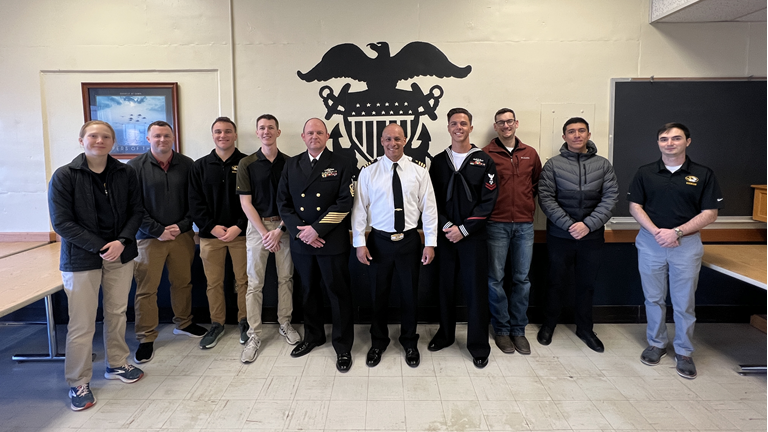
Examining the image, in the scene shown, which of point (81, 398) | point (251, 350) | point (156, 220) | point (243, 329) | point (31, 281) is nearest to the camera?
point (81, 398)

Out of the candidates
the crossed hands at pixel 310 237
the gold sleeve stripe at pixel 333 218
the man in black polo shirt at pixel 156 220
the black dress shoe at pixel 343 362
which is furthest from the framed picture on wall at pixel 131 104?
the black dress shoe at pixel 343 362

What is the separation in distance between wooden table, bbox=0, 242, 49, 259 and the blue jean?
399 cm

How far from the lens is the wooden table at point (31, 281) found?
232 cm

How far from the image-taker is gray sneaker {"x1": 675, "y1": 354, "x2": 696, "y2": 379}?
9.22ft

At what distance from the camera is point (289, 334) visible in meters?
3.37

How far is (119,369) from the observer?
2.82m

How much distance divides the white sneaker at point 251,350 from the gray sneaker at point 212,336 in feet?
1.05

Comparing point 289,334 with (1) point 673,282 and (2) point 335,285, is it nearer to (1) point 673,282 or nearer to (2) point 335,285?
(2) point 335,285

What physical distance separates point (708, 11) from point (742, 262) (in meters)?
2.05

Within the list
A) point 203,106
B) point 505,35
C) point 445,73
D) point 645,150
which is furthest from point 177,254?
point 645,150

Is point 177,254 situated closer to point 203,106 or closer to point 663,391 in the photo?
point 203,106

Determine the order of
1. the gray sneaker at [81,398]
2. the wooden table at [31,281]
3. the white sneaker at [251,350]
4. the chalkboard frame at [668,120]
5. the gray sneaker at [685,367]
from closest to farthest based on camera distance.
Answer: the wooden table at [31,281] → the gray sneaker at [81,398] → the gray sneaker at [685,367] → the white sneaker at [251,350] → the chalkboard frame at [668,120]

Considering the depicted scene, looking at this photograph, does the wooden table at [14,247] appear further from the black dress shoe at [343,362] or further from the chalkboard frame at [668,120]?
the chalkboard frame at [668,120]

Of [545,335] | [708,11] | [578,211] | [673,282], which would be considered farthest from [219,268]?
[708,11]
